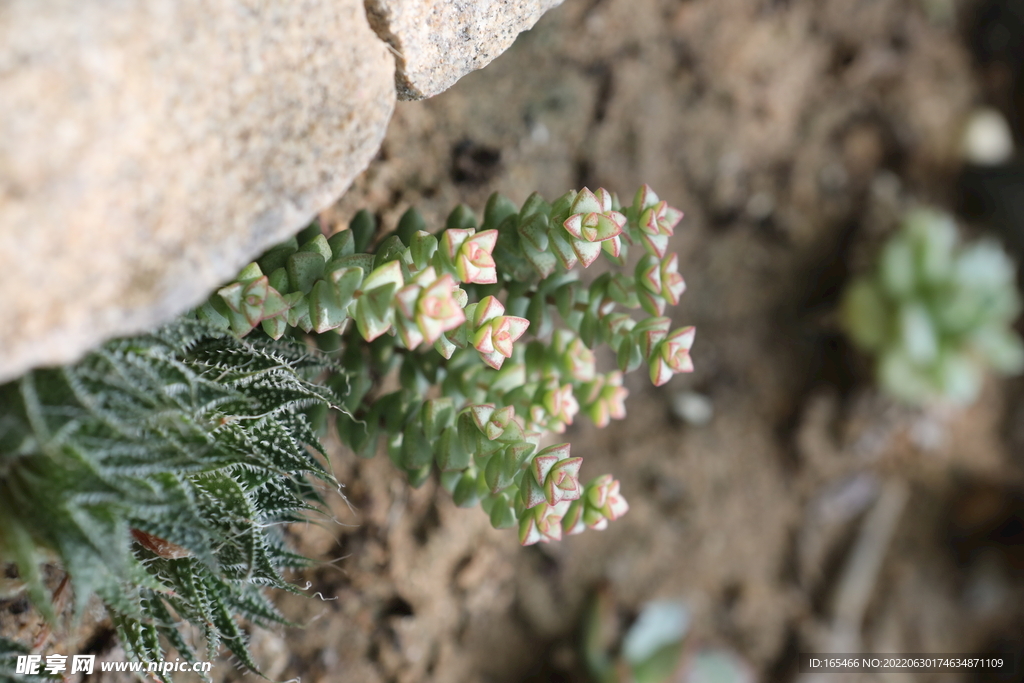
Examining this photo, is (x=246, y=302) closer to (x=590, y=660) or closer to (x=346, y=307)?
(x=346, y=307)

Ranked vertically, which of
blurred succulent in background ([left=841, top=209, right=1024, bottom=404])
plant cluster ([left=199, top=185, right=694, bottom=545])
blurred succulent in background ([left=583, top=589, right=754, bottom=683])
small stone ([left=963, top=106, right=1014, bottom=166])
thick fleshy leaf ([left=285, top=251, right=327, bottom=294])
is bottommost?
blurred succulent in background ([left=583, top=589, right=754, bottom=683])

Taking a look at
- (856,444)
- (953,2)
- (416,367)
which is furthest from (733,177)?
(416,367)

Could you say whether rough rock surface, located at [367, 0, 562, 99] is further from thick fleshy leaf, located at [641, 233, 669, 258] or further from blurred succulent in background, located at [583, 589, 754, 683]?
blurred succulent in background, located at [583, 589, 754, 683]

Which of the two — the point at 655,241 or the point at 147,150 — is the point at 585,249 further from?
the point at 147,150

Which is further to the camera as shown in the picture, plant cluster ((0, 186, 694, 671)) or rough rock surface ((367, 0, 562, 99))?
rough rock surface ((367, 0, 562, 99))

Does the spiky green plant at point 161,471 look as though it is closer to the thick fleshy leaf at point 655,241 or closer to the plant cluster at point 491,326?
the plant cluster at point 491,326

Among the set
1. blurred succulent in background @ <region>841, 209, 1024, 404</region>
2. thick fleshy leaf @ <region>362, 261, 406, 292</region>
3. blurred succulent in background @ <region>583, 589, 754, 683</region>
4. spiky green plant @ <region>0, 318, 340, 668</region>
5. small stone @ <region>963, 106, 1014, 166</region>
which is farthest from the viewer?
small stone @ <region>963, 106, 1014, 166</region>

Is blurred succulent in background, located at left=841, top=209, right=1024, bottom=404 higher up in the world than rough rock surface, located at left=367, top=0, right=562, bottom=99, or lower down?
lower down

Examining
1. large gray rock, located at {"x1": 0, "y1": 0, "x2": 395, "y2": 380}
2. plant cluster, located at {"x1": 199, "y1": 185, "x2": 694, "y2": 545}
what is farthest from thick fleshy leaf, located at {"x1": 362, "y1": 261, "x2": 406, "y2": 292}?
large gray rock, located at {"x1": 0, "y1": 0, "x2": 395, "y2": 380}
